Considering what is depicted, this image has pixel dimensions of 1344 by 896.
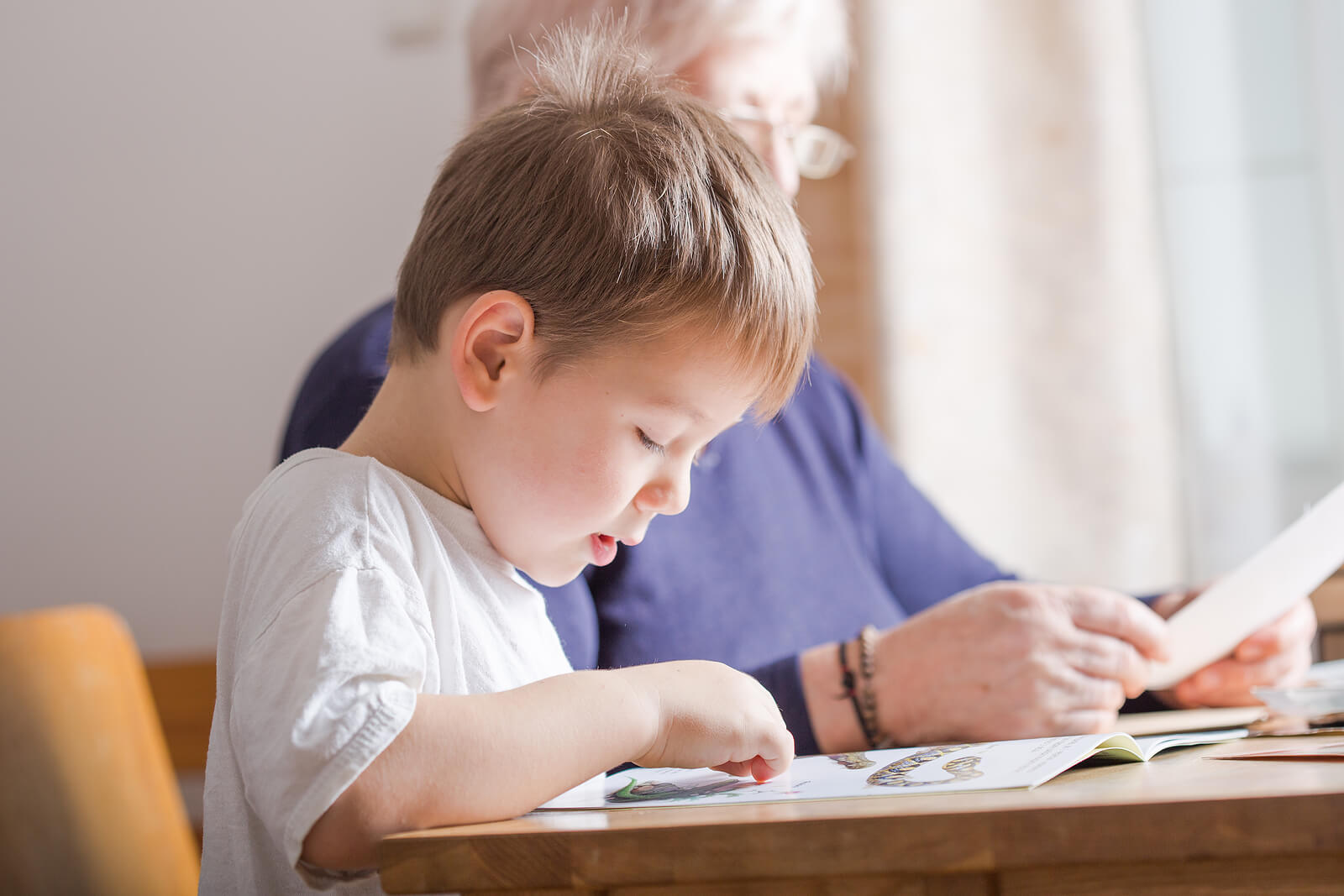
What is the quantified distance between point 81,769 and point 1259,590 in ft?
3.24

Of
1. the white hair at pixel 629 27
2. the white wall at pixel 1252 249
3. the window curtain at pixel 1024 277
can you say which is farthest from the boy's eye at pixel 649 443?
the white wall at pixel 1252 249

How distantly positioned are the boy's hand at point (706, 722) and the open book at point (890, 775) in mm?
15

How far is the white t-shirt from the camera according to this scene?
0.49m

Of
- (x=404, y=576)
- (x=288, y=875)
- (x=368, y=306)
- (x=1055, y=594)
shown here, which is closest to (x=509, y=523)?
(x=404, y=576)

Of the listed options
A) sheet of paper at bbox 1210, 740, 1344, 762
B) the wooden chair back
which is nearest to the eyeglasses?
sheet of paper at bbox 1210, 740, 1344, 762

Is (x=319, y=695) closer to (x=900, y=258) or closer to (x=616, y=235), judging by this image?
(x=616, y=235)

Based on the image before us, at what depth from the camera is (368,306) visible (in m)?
2.12

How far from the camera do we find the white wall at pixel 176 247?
82.8 inches

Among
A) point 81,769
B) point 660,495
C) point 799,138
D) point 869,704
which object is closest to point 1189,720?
point 869,704

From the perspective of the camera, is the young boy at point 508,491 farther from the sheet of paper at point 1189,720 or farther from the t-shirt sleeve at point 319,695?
the sheet of paper at point 1189,720

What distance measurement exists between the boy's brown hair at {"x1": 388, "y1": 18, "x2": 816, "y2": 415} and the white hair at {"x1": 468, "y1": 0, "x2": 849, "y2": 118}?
38 centimetres

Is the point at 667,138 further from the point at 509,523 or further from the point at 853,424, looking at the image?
the point at 853,424

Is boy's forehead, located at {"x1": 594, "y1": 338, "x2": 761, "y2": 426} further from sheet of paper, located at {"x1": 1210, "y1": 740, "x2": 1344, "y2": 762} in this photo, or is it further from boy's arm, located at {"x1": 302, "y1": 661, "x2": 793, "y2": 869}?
sheet of paper, located at {"x1": 1210, "y1": 740, "x2": 1344, "y2": 762}

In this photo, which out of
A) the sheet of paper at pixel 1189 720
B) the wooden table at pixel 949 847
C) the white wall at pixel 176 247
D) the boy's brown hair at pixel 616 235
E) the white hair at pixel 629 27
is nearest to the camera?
the wooden table at pixel 949 847
